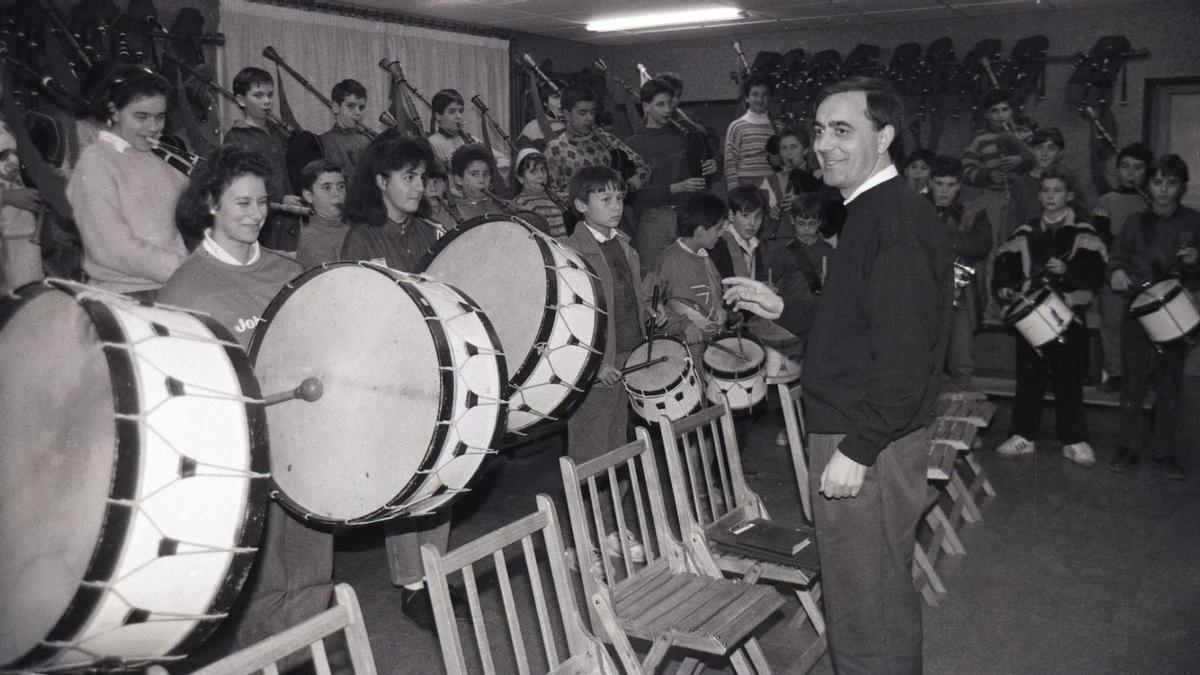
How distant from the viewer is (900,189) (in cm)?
225

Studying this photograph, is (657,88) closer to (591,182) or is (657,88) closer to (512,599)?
(591,182)

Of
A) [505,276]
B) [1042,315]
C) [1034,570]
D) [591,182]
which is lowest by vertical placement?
[1034,570]

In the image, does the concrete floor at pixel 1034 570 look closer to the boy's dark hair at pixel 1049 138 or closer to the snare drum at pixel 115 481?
the snare drum at pixel 115 481

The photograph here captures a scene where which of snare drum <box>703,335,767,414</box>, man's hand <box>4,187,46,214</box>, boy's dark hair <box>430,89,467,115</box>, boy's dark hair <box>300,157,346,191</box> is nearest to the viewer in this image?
man's hand <box>4,187,46,214</box>

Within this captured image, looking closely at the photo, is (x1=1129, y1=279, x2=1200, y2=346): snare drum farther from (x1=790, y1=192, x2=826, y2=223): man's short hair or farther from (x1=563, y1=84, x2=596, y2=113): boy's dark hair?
(x1=563, y1=84, x2=596, y2=113): boy's dark hair

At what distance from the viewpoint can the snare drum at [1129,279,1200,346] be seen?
15.7 ft

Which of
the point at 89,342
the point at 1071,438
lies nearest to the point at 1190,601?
the point at 1071,438

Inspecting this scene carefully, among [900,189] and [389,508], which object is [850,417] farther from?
[389,508]

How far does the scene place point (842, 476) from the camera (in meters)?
2.20

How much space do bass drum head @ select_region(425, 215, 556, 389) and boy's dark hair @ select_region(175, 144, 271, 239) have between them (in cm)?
65

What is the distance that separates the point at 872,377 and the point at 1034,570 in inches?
90.5

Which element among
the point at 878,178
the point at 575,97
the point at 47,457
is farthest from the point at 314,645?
the point at 575,97

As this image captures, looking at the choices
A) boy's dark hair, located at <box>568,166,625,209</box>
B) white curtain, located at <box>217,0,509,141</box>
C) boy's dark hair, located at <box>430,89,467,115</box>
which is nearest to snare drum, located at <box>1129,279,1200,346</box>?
boy's dark hair, located at <box>568,166,625,209</box>

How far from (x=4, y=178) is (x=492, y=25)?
597cm
